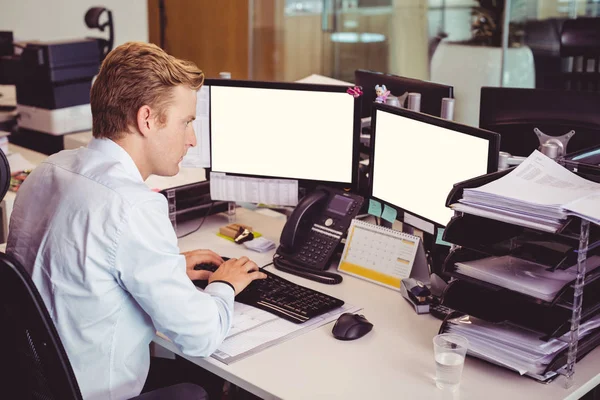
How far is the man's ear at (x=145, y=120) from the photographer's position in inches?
59.2

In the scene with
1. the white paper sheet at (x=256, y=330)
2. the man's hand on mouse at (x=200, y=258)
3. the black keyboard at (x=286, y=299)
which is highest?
the man's hand on mouse at (x=200, y=258)

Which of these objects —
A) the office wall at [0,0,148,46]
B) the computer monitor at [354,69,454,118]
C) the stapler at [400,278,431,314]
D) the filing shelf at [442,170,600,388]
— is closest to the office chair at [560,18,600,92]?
the computer monitor at [354,69,454,118]

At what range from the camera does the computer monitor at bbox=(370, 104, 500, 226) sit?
170 centimetres

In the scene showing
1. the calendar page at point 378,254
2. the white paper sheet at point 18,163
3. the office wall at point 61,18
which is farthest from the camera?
the office wall at point 61,18

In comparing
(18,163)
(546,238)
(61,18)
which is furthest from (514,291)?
(61,18)

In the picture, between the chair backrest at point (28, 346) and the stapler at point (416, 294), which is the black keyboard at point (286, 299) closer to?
the stapler at point (416, 294)

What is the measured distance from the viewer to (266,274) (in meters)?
1.95

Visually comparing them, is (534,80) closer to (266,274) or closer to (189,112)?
(266,274)

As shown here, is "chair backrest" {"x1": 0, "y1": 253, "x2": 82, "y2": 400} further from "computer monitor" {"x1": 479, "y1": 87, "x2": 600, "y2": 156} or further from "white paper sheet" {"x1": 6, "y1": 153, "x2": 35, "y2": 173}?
"white paper sheet" {"x1": 6, "y1": 153, "x2": 35, "y2": 173}

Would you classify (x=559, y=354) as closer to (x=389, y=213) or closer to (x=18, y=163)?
(x=389, y=213)

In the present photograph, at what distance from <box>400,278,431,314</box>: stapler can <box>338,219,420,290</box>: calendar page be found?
58 mm

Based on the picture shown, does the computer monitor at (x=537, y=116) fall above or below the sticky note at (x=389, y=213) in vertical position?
above

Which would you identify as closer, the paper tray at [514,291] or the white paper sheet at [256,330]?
the paper tray at [514,291]

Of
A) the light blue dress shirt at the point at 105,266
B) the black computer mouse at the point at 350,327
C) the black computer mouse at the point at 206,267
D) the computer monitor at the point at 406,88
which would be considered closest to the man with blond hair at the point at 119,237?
the light blue dress shirt at the point at 105,266
